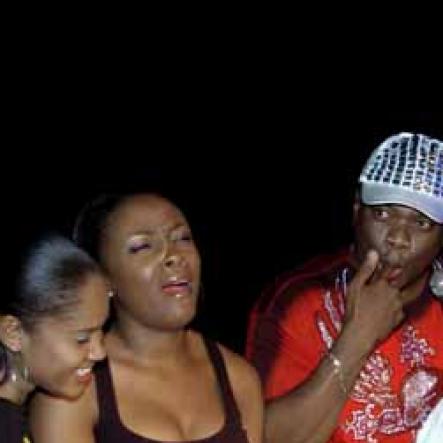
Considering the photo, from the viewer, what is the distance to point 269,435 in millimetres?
2857

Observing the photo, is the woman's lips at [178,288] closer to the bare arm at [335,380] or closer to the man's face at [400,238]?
the bare arm at [335,380]

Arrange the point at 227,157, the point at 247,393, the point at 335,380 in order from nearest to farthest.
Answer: the point at 247,393 → the point at 335,380 → the point at 227,157

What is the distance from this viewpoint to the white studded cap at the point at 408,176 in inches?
116

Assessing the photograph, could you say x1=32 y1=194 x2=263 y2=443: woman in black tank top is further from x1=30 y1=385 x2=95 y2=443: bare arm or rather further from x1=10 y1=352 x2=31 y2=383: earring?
x1=10 y1=352 x2=31 y2=383: earring

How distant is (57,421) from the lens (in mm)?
2400

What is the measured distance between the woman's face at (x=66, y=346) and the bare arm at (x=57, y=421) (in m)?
0.03

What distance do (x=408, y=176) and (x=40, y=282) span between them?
1043 mm

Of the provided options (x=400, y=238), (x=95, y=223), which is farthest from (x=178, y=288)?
(x=400, y=238)

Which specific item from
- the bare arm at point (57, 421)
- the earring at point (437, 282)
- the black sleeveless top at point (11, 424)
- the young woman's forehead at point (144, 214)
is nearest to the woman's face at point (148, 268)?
the young woman's forehead at point (144, 214)

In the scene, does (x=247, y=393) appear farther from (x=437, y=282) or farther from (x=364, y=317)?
(x=437, y=282)

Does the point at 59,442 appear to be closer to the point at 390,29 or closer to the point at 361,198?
the point at 361,198

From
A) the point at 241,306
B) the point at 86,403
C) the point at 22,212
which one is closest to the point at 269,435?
the point at 86,403

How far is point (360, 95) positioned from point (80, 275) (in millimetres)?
3352

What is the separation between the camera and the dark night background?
5.12 meters
